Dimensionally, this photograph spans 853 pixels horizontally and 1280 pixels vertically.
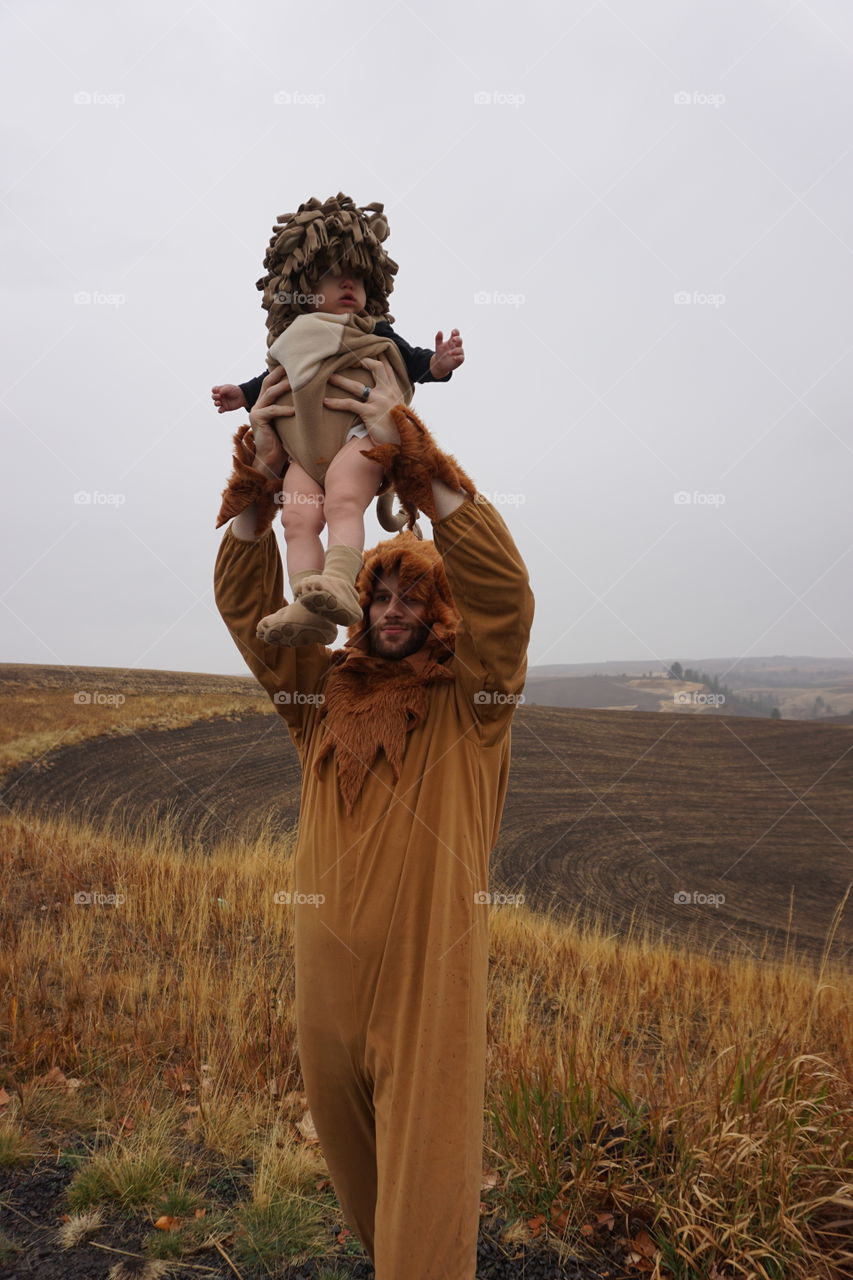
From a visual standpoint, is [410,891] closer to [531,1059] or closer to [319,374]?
[319,374]

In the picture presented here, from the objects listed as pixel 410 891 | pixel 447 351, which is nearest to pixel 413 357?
pixel 447 351

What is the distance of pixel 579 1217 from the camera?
10.00 ft

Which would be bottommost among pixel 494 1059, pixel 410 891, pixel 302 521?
pixel 494 1059

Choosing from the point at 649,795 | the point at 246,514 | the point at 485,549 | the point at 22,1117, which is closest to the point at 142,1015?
the point at 22,1117

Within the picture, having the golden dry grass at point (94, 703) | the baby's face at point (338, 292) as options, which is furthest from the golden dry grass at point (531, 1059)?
the golden dry grass at point (94, 703)

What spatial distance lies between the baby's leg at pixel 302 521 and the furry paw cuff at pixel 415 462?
18 centimetres

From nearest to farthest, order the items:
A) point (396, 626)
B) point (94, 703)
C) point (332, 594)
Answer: point (332, 594), point (396, 626), point (94, 703)

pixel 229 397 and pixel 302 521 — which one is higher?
pixel 229 397

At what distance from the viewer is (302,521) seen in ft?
6.75

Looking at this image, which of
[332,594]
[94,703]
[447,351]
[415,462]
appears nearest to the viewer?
[332,594]

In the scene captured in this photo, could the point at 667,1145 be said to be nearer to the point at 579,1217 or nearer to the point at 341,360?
the point at 579,1217

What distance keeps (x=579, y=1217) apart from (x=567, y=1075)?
48cm

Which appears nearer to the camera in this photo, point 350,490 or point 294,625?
point 294,625

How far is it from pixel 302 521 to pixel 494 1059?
2806 millimetres
